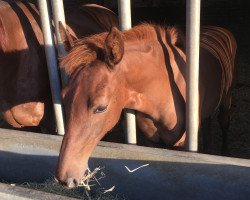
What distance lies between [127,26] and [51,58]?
633 millimetres

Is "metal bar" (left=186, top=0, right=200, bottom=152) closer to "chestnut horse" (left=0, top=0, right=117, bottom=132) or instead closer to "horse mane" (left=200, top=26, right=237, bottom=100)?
"horse mane" (left=200, top=26, right=237, bottom=100)

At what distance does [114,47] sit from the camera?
75.1 inches

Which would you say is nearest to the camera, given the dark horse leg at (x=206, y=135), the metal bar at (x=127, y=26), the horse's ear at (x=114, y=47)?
the horse's ear at (x=114, y=47)

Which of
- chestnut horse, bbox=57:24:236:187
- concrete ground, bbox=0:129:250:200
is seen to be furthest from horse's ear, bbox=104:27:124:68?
concrete ground, bbox=0:129:250:200

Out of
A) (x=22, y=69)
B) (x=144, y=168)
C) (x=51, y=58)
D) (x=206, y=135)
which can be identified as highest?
(x=51, y=58)

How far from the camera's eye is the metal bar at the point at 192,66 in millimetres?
2106

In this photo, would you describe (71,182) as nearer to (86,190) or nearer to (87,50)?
(86,190)

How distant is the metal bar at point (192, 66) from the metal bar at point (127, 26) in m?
0.38

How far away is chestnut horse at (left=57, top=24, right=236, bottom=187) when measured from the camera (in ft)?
6.30

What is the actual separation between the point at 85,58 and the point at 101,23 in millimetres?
1676


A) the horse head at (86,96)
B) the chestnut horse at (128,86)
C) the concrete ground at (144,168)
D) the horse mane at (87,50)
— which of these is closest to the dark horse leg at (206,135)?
the chestnut horse at (128,86)

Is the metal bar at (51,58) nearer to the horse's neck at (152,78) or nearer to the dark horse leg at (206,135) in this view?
the horse's neck at (152,78)

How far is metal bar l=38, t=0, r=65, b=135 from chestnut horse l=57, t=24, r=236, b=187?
0.47m

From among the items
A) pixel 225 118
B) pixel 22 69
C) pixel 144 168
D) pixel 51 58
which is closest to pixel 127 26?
pixel 51 58
